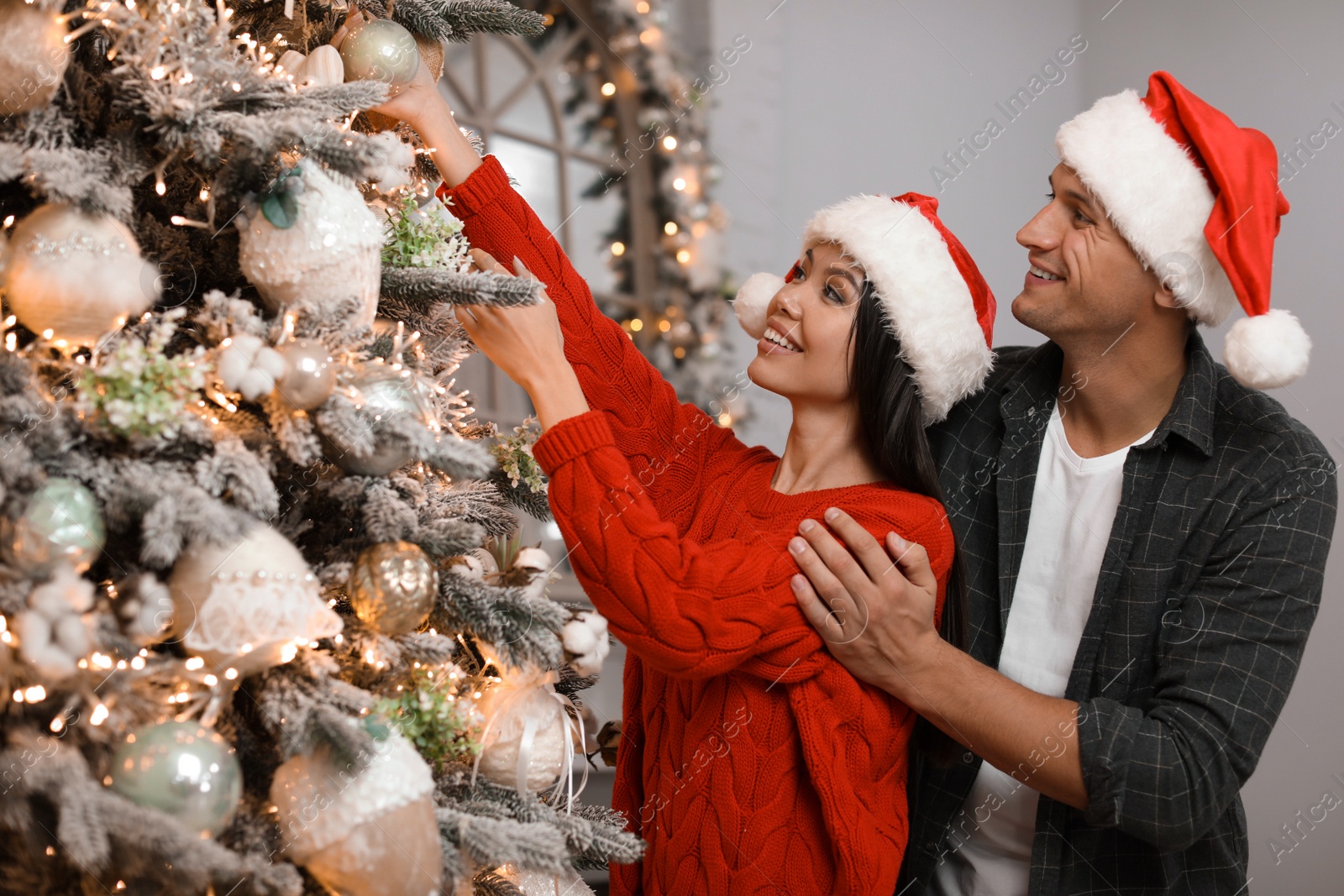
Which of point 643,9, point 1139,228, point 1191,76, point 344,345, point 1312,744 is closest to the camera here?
point 344,345

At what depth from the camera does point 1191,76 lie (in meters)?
2.65

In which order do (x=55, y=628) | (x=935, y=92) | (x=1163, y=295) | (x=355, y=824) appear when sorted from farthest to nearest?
(x=935, y=92) → (x=1163, y=295) → (x=355, y=824) → (x=55, y=628)

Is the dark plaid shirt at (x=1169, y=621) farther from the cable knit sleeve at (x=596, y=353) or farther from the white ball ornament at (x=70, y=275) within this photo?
the white ball ornament at (x=70, y=275)

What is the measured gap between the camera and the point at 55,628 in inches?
25.7

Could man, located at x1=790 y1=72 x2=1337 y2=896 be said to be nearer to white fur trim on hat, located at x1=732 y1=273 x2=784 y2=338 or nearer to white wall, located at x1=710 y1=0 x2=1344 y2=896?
white fur trim on hat, located at x1=732 y1=273 x2=784 y2=338

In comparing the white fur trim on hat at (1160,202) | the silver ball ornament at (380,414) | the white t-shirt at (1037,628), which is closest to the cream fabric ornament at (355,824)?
the silver ball ornament at (380,414)

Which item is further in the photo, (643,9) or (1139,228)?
(643,9)

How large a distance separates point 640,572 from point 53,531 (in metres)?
0.61

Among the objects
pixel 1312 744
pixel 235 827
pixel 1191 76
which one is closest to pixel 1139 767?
pixel 235 827

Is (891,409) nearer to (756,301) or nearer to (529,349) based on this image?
(756,301)

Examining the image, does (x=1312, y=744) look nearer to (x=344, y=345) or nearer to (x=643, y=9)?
(x=344, y=345)

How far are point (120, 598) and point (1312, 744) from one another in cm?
246

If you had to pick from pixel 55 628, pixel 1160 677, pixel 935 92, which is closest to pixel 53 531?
pixel 55 628

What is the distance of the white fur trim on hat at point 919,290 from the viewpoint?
4.42ft
